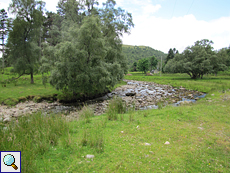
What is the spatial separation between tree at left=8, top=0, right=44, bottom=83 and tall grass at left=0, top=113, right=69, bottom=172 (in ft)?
65.4

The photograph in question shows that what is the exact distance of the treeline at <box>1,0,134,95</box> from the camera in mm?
15625

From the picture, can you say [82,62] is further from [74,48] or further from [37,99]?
[37,99]

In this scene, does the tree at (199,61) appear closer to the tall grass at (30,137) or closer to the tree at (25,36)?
the tree at (25,36)

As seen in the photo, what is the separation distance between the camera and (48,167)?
11.9 ft

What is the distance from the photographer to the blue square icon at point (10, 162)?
3.01 m

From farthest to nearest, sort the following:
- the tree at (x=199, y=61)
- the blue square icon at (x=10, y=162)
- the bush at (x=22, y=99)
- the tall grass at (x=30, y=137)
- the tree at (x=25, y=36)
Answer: the tree at (x=199, y=61) < the tree at (x=25, y=36) < the bush at (x=22, y=99) < the tall grass at (x=30, y=137) < the blue square icon at (x=10, y=162)

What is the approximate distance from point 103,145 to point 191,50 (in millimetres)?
47608

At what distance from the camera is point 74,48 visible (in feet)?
49.2

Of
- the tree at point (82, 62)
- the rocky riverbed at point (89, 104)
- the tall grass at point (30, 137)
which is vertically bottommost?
the rocky riverbed at point (89, 104)

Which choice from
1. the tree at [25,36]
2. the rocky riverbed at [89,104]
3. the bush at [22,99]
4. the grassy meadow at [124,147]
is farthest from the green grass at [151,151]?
the tree at [25,36]

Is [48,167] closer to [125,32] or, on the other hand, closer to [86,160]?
[86,160]

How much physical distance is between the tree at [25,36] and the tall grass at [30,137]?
1993cm

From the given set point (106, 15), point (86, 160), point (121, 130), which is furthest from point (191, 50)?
point (86, 160)

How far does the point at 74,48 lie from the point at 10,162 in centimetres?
1354
